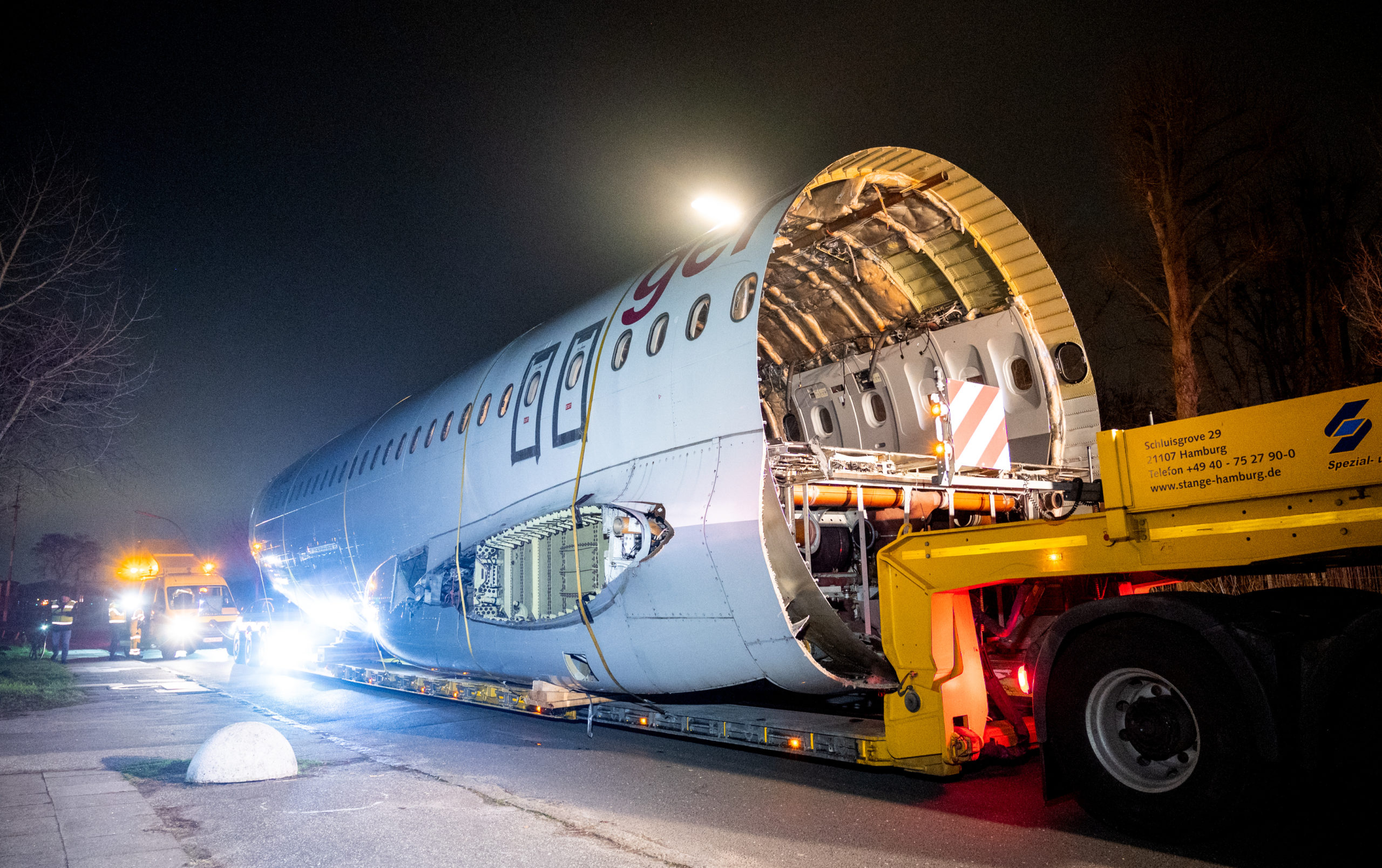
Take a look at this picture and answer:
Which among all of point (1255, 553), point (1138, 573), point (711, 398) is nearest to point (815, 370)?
point (711, 398)

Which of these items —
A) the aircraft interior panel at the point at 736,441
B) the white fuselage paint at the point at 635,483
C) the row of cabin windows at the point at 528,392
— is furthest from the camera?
the row of cabin windows at the point at 528,392

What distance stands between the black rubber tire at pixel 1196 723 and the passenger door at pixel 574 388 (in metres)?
5.04

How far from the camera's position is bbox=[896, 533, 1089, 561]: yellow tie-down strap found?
199 inches

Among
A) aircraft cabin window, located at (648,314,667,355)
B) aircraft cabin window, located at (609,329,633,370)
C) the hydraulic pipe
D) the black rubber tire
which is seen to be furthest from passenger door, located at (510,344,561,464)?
the black rubber tire

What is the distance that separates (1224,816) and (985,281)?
5.67m

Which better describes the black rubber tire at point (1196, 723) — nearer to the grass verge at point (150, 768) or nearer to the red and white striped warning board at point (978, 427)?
the red and white striped warning board at point (978, 427)

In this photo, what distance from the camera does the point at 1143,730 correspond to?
471 centimetres

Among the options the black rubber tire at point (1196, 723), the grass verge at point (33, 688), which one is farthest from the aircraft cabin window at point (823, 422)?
the grass verge at point (33, 688)

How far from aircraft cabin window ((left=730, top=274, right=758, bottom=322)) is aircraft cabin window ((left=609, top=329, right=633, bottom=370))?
1.49m

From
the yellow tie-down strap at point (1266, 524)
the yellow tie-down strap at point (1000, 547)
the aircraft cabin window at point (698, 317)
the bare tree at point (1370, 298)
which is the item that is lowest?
the yellow tie-down strap at point (1000, 547)

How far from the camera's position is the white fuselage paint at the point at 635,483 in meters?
6.56

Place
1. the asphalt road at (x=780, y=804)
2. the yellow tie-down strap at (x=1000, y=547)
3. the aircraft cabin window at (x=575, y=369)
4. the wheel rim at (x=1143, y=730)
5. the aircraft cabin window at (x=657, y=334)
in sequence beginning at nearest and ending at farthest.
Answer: the wheel rim at (x=1143, y=730) → the asphalt road at (x=780, y=804) → the yellow tie-down strap at (x=1000, y=547) → the aircraft cabin window at (x=657, y=334) → the aircraft cabin window at (x=575, y=369)

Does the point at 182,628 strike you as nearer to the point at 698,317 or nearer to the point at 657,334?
the point at 657,334

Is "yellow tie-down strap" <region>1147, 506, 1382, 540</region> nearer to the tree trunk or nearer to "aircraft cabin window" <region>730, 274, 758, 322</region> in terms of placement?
"aircraft cabin window" <region>730, 274, 758, 322</region>
